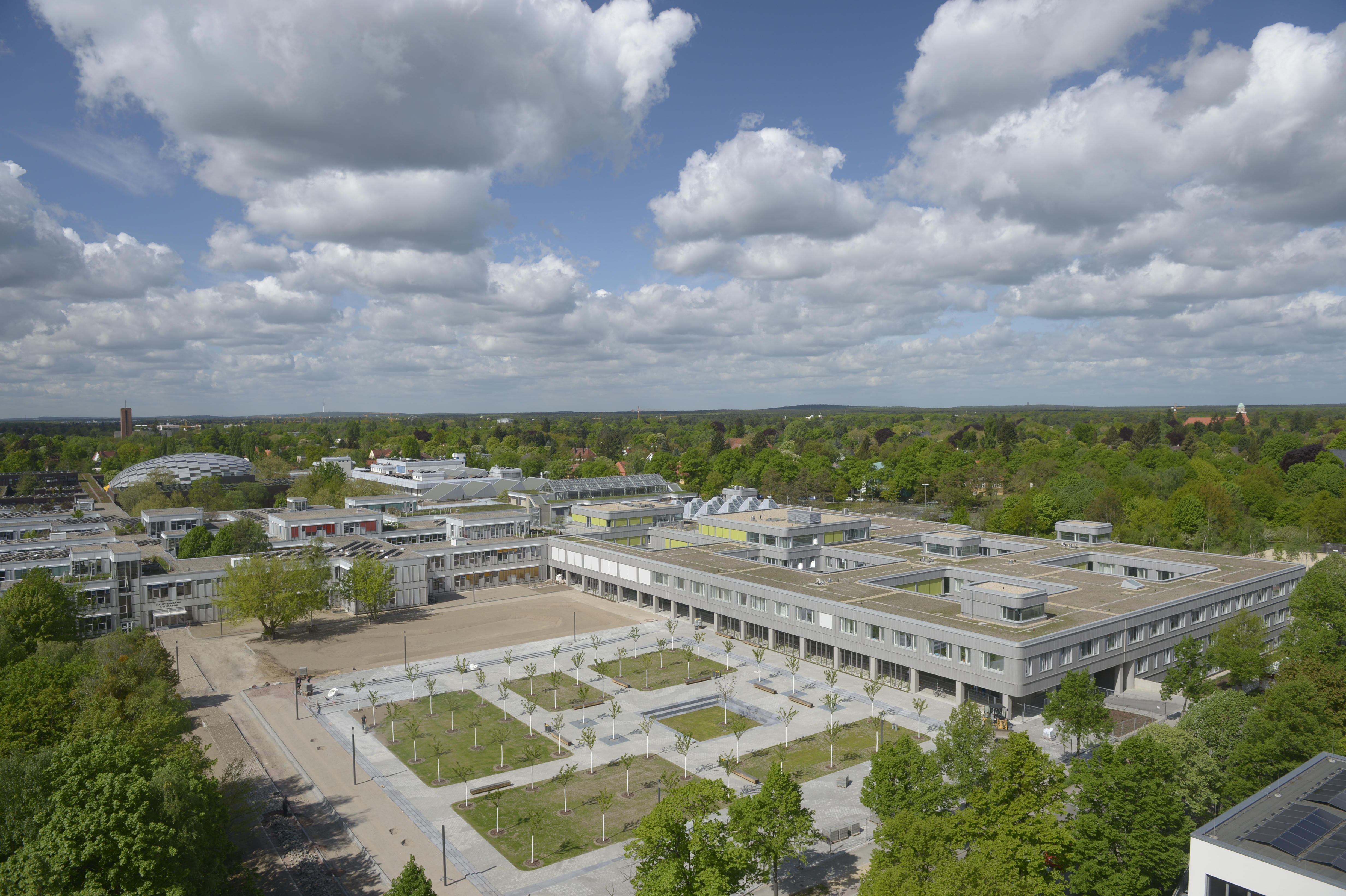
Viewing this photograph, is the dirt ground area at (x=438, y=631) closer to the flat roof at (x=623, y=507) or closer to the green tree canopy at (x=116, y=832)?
the flat roof at (x=623, y=507)

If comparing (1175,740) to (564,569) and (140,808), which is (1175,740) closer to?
(140,808)

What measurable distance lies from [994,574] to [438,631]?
4904 cm

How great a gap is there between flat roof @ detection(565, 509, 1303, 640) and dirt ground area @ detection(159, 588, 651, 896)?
11434 millimetres

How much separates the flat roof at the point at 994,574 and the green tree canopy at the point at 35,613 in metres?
45.9

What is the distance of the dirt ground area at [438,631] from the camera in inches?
2365

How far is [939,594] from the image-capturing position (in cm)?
6762

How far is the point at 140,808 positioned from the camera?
2333cm

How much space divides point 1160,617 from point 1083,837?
3321 cm

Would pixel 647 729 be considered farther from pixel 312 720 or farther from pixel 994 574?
pixel 994 574

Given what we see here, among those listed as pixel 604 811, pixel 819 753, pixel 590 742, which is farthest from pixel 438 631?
pixel 819 753

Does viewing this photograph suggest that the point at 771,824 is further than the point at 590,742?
No

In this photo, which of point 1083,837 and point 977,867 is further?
point 1083,837

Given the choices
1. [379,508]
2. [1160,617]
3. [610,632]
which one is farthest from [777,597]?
[379,508]

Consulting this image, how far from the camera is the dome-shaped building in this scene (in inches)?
5615
